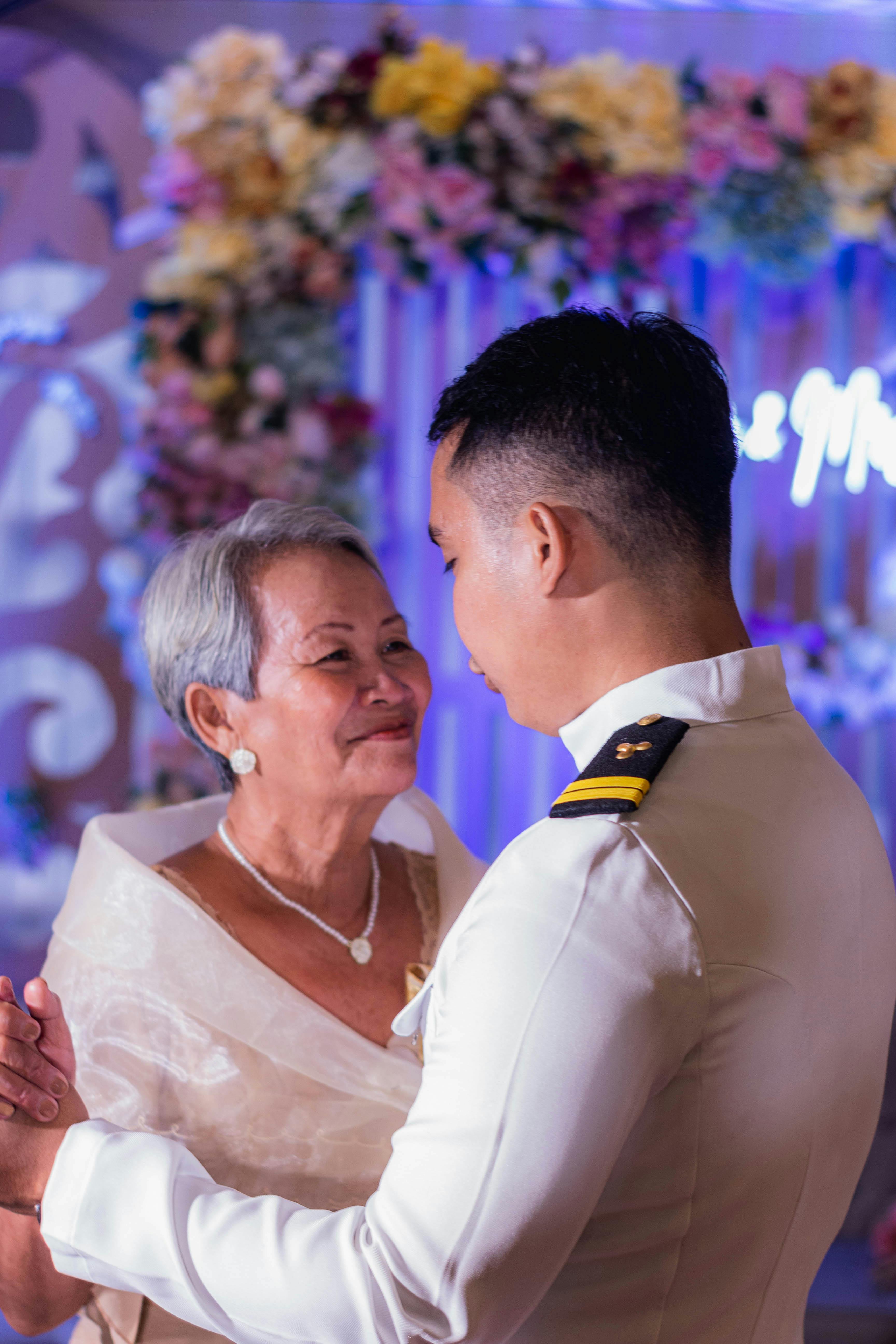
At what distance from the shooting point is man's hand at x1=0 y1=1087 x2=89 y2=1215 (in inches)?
41.1

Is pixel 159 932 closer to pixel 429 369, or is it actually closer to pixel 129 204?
pixel 429 369

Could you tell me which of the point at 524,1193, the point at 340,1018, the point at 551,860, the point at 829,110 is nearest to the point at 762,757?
the point at 551,860

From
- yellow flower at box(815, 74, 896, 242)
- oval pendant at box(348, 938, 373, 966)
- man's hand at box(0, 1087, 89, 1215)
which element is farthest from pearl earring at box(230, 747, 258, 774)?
yellow flower at box(815, 74, 896, 242)

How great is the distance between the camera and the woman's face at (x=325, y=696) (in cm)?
166

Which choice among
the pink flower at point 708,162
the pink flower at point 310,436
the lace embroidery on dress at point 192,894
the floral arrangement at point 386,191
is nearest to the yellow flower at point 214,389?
the floral arrangement at point 386,191

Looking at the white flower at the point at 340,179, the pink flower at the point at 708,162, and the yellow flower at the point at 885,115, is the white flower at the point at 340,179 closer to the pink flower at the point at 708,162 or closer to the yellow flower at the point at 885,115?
the pink flower at the point at 708,162

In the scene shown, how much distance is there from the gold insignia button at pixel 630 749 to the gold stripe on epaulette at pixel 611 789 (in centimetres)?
2

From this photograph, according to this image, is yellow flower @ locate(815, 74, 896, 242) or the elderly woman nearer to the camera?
the elderly woman

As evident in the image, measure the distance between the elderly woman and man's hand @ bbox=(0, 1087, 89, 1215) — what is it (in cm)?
38

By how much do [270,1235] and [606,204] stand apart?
10.2 ft

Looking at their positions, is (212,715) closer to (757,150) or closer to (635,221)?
(635,221)

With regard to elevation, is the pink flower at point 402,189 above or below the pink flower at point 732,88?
below

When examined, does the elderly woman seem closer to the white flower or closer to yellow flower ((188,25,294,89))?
the white flower

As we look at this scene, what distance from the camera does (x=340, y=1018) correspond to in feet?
5.24
